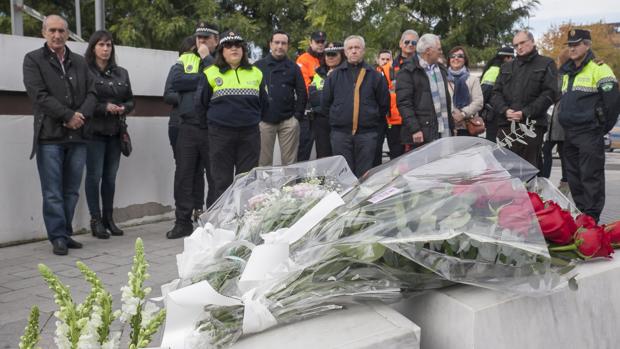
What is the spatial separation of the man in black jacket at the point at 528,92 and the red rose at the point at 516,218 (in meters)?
5.23

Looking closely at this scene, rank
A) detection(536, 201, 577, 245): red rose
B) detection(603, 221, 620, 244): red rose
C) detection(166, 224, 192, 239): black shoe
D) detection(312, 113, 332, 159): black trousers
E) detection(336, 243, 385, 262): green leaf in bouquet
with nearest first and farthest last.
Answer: detection(336, 243, 385, 262): green leaf in bouquet
detection(536, 201, 577, 245): red rose
detection(603, 221, 620, 244): red rose
detection(166, 224, 192, 239): black shoe
detection(312, 113, 332, 159): black trousers

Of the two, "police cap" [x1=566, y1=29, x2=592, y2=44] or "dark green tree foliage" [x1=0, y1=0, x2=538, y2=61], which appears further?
"dark green tree foliage" [x1=0, y1=0, x2=538, y2=61]

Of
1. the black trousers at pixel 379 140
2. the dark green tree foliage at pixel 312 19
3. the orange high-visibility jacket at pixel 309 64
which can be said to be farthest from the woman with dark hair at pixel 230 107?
the dark green tree foliage at pixel 312 19

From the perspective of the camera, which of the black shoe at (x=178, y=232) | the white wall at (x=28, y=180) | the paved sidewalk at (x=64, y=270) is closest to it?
the paved sidewalk at (x=64, y=270)

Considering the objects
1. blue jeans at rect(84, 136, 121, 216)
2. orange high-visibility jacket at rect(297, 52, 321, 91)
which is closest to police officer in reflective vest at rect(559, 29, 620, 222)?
orange high-visibility jacket at rect(297, 52, 321, 91)

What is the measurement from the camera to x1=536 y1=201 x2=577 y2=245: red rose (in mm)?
2127

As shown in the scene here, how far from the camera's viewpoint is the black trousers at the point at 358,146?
23.6ft

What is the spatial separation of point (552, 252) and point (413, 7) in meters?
15.6

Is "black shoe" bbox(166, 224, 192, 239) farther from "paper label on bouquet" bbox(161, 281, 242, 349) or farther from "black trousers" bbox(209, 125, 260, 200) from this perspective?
"paper label on bouquet" bbox(161, 281, 242, 349)

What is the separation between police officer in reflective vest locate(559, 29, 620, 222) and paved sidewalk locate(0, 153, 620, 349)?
4206 mm

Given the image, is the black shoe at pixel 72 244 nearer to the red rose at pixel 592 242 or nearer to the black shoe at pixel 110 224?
the black shoe at pixel 110 224

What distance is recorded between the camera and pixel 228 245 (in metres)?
1.98

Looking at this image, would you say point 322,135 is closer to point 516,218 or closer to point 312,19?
point 516,218

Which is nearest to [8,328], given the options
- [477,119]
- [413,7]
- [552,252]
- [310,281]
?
[310,281]
